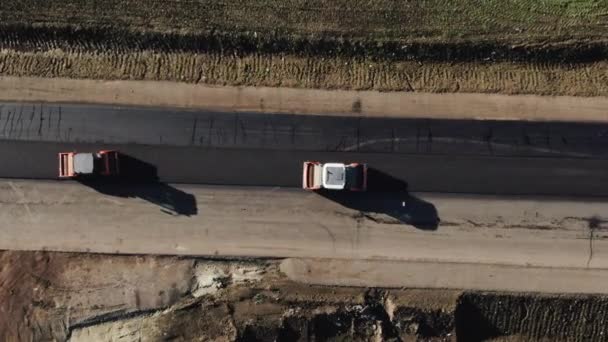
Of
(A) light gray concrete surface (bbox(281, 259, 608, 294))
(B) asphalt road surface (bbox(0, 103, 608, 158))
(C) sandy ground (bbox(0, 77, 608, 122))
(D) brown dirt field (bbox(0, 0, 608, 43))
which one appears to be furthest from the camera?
(D) brown dirt field (bbox(0, 0, 608, 43))

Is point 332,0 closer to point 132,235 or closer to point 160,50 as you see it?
point 160,50

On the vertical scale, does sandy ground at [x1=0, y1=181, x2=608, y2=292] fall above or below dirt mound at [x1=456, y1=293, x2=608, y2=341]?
above

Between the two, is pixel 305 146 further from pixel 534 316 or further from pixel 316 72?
pixel 534 316

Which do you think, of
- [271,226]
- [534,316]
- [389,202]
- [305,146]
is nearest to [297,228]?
[271,226]

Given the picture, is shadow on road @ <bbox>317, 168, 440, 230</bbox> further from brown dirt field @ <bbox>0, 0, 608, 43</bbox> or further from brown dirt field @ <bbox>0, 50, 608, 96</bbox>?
brown dirt field @ <bbox>0, 0, 608, 43</bbox>

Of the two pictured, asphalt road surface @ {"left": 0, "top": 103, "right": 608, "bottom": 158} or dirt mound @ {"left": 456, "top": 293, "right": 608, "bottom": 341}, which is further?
asphalt road surface @ {"left": 0, "top": 103, "right": 608, "bottom": 158}

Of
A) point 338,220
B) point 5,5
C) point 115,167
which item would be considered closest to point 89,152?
point 115,167

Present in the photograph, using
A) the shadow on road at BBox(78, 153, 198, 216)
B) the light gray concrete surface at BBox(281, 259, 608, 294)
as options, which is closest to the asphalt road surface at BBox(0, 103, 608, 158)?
the shadow on road at BBox(78, 153, 198, 216)
